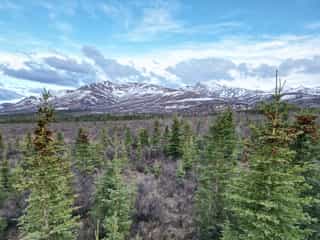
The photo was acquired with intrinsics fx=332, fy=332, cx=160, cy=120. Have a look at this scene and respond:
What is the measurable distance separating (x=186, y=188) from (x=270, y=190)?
21743 millimetres

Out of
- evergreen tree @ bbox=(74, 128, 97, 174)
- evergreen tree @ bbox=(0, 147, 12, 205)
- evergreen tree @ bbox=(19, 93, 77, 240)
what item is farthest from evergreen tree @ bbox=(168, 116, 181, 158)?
evergreen tree @ bbox=(19, 93, 77, 240)

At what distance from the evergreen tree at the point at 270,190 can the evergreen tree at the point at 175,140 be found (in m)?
29.6

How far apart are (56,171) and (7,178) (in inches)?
871

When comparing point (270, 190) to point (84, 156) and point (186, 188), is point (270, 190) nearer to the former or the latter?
point (186, 188)

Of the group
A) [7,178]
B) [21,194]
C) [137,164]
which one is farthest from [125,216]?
[137,164]

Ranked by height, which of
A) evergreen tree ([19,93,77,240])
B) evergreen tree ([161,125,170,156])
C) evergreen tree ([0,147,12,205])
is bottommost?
evergreen tree ([0,147,12,205])

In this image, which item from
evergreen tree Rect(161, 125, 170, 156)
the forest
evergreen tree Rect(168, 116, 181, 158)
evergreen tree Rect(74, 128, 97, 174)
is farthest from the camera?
evergreen tree Rect(161, 125, 170, 156)

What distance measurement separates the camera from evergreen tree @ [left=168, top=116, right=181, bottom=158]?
40.8 metres

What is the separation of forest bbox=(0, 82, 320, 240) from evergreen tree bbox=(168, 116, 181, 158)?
132 millimetres

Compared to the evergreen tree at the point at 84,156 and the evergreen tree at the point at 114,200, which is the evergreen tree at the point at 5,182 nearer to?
the evergreen tree at the point at 84,156

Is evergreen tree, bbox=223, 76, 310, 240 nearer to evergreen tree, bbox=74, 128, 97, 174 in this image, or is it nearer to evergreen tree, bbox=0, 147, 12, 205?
evergreen tree, bbox=0, 147, 12, 205

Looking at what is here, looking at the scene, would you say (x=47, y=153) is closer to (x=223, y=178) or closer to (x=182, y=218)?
(x=223, y=178)

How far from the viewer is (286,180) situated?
10.2 m

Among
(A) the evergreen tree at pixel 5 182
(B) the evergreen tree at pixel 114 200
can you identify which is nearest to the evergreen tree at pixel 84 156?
(A) the evergreen tree at pixel 5 182
